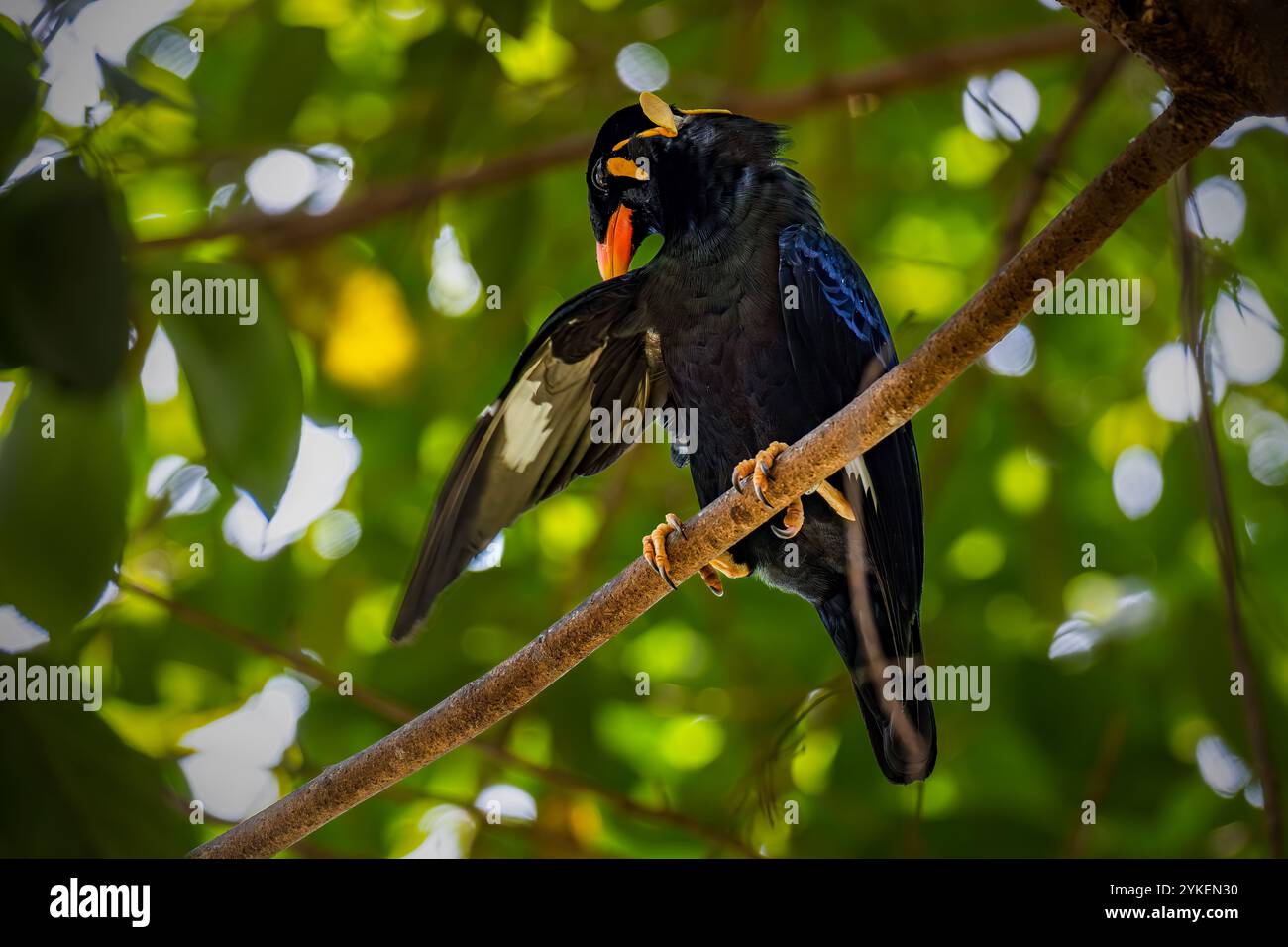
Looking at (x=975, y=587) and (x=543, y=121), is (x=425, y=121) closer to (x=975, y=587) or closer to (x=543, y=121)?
(x=543, y=121)

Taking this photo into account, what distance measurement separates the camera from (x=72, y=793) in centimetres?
187

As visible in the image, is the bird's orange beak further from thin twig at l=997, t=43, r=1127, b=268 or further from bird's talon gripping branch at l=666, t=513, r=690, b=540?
thin twig at l=997, t=43, r=1127, b=268

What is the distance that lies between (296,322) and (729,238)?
1.56 metres

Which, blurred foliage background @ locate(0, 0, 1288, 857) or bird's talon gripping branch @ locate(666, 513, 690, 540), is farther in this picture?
blurred foliage background @ locate(0, 0, 1288, 857)

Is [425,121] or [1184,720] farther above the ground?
[425,121]

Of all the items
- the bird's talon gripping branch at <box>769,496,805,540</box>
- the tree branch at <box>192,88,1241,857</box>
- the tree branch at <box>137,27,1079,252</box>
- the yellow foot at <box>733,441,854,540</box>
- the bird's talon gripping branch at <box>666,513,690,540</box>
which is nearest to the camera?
the tree branch at <box>192,88,1241,857</box>

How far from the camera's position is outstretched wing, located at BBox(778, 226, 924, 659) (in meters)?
2.41

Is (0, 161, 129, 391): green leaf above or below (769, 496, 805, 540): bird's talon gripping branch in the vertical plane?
above

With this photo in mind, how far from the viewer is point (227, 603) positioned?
350cm

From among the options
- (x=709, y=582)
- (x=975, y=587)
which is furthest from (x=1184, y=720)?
(x=709, y=582)

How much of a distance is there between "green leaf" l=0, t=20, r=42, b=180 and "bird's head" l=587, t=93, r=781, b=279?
1.31m

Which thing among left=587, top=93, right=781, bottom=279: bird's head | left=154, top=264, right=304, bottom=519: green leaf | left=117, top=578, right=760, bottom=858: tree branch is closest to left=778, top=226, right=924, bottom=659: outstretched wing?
left=587, top=93, right=781, bottom=279: bird's head

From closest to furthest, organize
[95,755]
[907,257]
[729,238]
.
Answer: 1. [95,755]
2. [729,238]
3. [907,257]

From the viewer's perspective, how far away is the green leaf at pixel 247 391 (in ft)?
6.52
